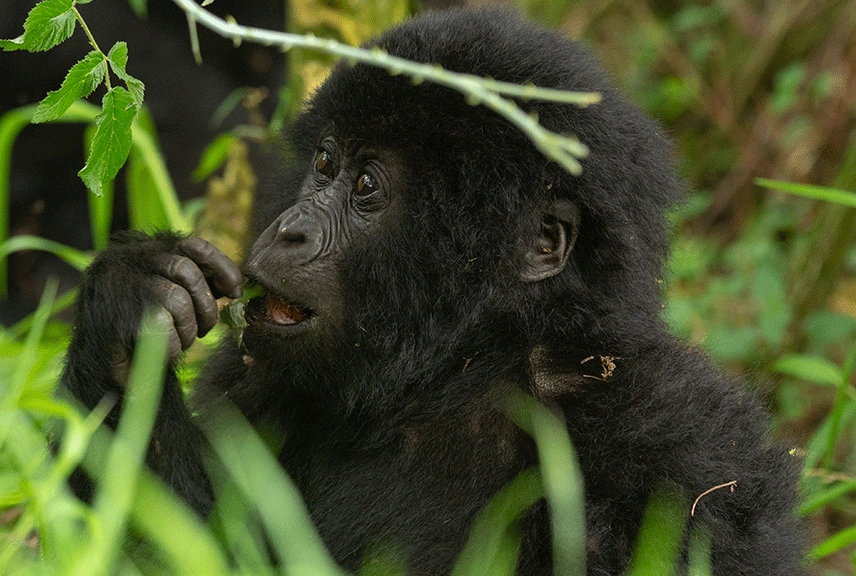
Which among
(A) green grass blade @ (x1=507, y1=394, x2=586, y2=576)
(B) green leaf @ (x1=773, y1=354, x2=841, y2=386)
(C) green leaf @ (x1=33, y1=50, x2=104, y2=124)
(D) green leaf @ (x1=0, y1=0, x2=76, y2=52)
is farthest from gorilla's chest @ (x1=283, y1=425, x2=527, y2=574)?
(B) green leaf @ (x1=773, y1=354, x2=841, y2=386)

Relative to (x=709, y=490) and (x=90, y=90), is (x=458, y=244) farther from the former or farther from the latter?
(x=90, y=90)

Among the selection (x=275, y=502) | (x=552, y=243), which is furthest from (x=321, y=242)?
→ (x=275, y=502)

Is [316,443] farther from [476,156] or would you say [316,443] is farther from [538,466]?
[476,156]

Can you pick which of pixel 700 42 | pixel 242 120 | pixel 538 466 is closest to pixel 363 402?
pixel 538 466

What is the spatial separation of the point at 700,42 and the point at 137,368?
266 inches

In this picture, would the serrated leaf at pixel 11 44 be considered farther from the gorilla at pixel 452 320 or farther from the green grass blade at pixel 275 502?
the green grass blade at pixel 275 502

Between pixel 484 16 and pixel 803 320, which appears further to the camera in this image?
pixel 803 320

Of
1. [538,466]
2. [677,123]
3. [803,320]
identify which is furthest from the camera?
[677,123]

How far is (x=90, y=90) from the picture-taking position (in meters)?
2.10

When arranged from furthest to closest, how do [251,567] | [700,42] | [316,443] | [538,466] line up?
[700,42]
[316,443]
[538,466]
[251,567]

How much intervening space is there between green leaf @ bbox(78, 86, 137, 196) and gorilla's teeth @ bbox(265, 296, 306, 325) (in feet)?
2.29

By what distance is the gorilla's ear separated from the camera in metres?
2.69

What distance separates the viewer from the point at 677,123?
8.60m

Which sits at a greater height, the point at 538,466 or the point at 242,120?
the point at 242,120
